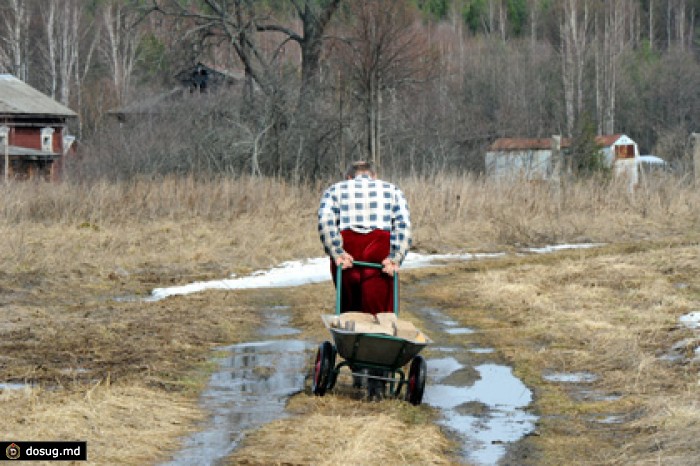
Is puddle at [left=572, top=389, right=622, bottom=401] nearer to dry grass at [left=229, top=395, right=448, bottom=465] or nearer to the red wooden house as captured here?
dry grass at [left=229, top=395, right=448, bottom=465]

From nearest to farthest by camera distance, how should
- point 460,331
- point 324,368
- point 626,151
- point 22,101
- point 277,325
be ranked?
1. point 324,368
2. point 460,331
3. point 277,325
4. point 22,101
5. point 626,151

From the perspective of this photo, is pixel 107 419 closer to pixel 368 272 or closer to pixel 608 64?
pixel 368 272

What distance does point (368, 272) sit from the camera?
10062 millimetres

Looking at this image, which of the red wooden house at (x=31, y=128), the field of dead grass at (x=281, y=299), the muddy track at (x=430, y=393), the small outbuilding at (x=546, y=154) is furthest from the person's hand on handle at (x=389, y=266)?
the red wooden house at (x=31, y=128)

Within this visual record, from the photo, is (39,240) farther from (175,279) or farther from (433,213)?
(433,213)

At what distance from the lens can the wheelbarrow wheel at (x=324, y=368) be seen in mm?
9484

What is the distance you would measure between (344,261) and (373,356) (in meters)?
0.89

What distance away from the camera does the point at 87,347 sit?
1174 cm

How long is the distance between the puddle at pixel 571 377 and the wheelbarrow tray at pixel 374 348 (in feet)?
6.56

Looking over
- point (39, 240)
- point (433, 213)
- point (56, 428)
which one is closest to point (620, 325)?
point (56, 428)

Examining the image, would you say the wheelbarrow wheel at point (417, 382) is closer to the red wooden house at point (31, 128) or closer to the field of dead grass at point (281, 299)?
the field of dead grass at point (281, 299)

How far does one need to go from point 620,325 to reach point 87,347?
5.88 m

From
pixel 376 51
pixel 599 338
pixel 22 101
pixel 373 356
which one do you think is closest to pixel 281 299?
pixel 599 338

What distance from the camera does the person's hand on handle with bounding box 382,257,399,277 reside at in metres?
9.81
